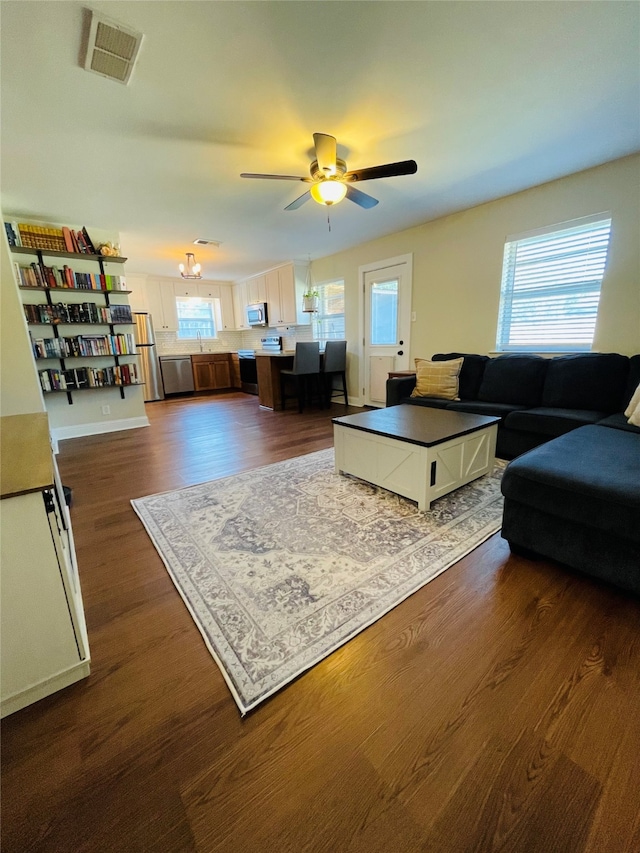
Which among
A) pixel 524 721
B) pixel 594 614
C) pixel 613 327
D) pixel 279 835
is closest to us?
pixel 279 835

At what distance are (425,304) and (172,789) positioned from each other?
4.44 metres

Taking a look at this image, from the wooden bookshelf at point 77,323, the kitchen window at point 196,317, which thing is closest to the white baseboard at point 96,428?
the wooden bookshelf at point 77,323

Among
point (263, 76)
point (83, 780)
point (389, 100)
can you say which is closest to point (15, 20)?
point (263, 76)

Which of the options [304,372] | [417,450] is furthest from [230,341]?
[417,450]

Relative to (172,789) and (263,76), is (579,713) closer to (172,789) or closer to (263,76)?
(172,789)

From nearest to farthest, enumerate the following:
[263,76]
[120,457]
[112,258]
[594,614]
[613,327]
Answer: [594,614]
[263,76]
[613,327]
[120,457]
[112,258]

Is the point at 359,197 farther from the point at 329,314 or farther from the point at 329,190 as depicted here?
the point at 329,314

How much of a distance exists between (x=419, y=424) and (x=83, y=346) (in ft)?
13.0

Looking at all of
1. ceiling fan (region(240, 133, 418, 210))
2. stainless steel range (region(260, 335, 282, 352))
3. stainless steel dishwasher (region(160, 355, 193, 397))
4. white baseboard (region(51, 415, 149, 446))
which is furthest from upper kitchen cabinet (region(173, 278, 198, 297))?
ceiling fan (region(240, 133, 418, 210))

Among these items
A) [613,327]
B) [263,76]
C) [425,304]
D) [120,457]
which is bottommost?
[120,457]

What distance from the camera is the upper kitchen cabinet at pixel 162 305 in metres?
6.68

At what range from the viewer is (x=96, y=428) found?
4.28 metres

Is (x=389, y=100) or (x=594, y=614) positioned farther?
(x=389, y=100)

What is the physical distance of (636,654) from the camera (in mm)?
1130
